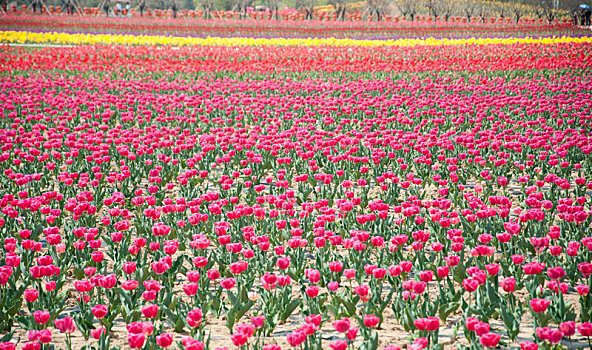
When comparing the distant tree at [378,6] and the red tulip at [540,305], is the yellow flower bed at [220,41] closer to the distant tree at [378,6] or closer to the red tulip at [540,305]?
the distant tree at [378,6]

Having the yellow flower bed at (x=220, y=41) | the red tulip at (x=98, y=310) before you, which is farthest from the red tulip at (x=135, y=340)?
the yellow flower bed at (x=220, y=41)

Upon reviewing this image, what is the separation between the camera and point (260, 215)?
4672 millimetres

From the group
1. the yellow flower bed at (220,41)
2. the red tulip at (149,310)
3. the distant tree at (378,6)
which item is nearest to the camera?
the red tulip at (149,310)

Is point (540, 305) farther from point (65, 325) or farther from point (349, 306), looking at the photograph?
point (65, 325)

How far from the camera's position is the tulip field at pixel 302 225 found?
10.7 ft

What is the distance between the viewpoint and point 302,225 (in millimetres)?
4898

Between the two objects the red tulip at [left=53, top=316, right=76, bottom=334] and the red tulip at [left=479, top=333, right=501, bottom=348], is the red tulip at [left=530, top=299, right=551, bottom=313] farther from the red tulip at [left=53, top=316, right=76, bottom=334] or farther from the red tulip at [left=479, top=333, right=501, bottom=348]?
the red tulip at [left=53, top=316, right=76, bottom=334]

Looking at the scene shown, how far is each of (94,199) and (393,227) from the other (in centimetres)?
311

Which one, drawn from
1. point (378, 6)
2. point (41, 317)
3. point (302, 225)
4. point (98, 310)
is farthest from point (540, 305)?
point (378, 6)

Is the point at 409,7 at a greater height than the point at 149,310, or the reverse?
the point at 409,7

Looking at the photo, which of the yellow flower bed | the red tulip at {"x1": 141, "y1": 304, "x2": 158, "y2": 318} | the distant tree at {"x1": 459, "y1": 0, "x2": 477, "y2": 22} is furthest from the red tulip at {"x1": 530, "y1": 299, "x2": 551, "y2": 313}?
the distant tree at {"x1": 459, "y1": 0, "x2": 477, "y2": 22}

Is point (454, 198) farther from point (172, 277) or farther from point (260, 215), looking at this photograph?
point (172, 277)

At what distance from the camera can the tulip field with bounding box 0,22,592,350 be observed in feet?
10.7

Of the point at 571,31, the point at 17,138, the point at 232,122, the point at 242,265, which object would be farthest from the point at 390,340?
the point at 571,31
